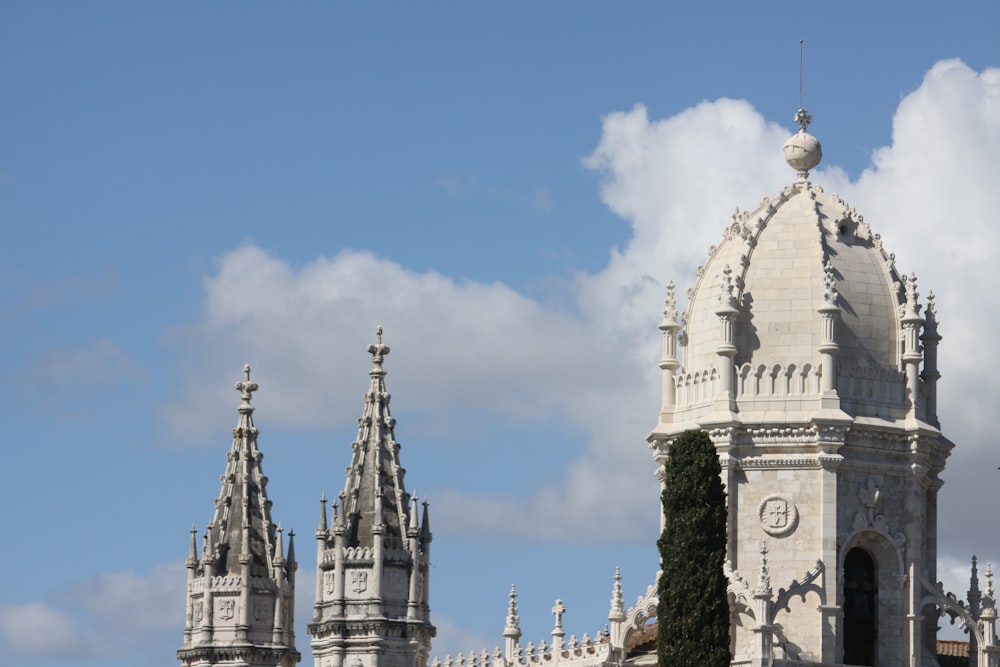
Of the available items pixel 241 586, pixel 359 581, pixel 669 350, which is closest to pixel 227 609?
pixel 241 586

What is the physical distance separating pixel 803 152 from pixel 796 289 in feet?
17.3

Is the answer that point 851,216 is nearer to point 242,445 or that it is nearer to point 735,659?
point 735,659

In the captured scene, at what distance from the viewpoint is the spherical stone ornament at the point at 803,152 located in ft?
292

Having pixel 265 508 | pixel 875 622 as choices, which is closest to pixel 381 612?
pixel 265 508

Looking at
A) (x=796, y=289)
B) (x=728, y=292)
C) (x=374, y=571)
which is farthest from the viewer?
(x=374, y=571)

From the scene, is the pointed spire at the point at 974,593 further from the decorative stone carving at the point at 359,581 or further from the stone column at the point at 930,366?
the decorative stone carving at the point at 359,581

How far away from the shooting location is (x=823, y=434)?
84.2 meters

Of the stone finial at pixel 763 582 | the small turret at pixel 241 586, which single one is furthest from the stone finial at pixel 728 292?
the small turret at pixel 241 586

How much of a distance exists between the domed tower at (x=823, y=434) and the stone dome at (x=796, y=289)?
4 cm

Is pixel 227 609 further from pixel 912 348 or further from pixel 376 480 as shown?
pixel 912 348

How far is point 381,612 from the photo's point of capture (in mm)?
90312

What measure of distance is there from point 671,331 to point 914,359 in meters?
7.22

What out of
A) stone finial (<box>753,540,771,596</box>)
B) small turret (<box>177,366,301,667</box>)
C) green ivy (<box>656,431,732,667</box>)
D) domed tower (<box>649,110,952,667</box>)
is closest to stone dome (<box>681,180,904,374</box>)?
domed tower (<box>649,110,952,667</box>)

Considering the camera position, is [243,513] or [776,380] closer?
[776,380]
